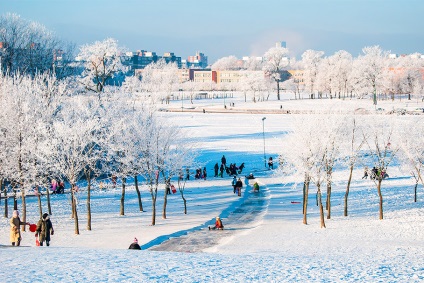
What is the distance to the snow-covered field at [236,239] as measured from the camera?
1506 cm

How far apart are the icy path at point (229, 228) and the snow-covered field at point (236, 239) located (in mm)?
47

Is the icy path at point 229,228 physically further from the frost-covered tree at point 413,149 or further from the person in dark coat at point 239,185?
the frost-covered tree at point 413,149

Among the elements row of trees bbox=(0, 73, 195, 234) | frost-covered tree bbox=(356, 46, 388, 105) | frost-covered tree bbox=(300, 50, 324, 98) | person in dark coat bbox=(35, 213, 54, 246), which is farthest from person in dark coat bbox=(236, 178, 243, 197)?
frost-covered tree bbox=(300, 50, 324, 98)

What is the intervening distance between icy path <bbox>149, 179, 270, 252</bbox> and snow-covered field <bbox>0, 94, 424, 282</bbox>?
5 cm

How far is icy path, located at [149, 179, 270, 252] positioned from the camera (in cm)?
2356

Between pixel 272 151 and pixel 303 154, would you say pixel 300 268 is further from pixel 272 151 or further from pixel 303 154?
pixel 272 151

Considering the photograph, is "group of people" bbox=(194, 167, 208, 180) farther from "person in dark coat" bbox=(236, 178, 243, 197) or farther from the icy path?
"person in dark coat" bbox=(236, 178, 243, 197)

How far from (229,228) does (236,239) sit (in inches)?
134

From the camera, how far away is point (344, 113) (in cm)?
3478

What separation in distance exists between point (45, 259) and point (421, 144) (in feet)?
86.1

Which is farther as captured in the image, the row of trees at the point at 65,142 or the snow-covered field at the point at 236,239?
the row of trees at the point at 65,142

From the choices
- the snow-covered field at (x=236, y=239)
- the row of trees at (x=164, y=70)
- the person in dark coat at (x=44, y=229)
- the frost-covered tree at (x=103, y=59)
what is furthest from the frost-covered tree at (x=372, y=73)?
the person in dark coat at (x=44, y=229)

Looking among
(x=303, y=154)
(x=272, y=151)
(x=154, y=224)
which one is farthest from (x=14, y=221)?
(x=272, y=151)

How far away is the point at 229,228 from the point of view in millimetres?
28266
